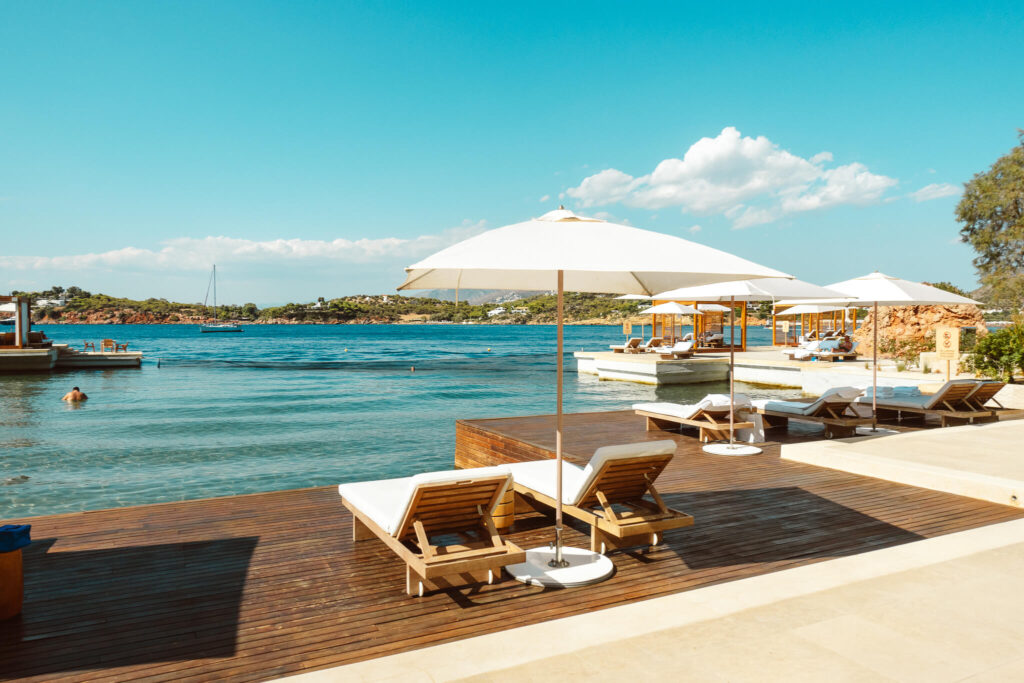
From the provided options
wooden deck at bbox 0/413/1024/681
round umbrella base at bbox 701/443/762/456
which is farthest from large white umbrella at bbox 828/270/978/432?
wooden deck at bbox 0/413/1024/681

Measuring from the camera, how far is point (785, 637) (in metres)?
2.76

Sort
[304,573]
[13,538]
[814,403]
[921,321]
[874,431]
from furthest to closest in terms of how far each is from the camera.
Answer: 1. [921,321]
2. [814,403]
3. [874,431]
4. [304,573]
5. [13,538]

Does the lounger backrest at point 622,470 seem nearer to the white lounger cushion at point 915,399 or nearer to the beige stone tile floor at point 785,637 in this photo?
the beige stone tile floor at point 785,637

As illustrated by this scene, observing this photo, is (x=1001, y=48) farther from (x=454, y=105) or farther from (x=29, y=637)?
(x=29, y=637)

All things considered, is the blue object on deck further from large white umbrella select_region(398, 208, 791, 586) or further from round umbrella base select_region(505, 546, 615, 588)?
round umbrella base select_region(505, 546, 615, 588)

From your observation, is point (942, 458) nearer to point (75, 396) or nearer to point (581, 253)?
point (581, 253)

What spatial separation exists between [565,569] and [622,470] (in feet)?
2.24

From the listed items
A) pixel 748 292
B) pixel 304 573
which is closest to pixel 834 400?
pixel 748 292

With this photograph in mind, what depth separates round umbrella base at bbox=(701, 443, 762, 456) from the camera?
7121 mm

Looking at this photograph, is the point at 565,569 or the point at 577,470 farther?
the point at 577,470

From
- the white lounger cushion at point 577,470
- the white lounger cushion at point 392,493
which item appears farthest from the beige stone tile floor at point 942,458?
the white lounger cushion at point 392,493

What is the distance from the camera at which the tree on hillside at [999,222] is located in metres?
23.6

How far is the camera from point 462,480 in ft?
10.7

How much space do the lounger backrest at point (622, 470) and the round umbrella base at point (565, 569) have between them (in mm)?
331
